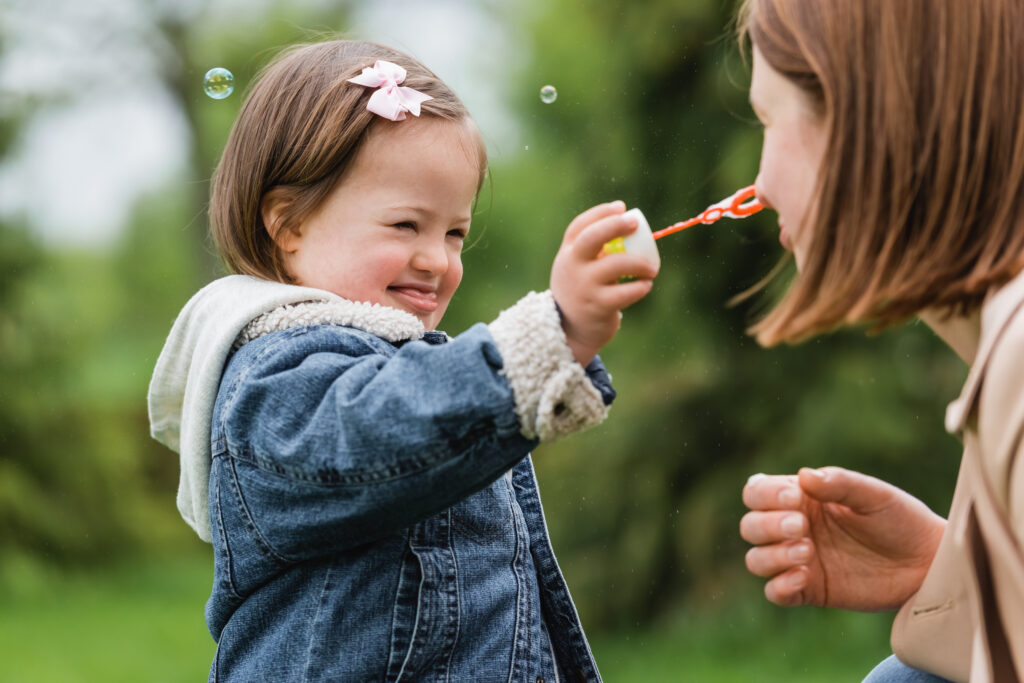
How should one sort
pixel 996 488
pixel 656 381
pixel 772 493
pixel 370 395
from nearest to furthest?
pixel 996 488, pixel 370 395, pixel 772 493, pixel 656 381

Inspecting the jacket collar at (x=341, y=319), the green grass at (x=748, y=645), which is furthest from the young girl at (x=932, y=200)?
the green grass at (x=748, y=645)

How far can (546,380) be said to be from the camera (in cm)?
97

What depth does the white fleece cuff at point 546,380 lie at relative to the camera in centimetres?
97

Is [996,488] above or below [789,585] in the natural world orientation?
above

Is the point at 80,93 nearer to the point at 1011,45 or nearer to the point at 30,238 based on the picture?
the point at 30,238

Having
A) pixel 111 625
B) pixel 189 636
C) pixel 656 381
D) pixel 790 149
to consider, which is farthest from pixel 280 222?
pixel 111 625

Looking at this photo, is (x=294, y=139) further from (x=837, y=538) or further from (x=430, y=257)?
(x=837, y=538)

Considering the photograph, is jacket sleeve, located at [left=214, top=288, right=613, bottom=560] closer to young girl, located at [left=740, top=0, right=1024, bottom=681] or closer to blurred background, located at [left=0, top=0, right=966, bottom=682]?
young girl, located at [left=740, top=0, right=1024, bottom=681]

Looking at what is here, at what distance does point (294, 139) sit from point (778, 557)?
76cm

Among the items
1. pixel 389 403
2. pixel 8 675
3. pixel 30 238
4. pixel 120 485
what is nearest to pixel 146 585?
pixel 120 485

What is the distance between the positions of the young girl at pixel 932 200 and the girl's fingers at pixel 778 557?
203 millimetres

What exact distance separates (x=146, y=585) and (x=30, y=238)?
1.61 meters

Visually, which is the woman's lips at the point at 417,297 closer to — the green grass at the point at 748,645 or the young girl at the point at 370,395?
the young girl at the point at 370,395

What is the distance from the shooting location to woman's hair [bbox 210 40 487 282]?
134 centimetres
